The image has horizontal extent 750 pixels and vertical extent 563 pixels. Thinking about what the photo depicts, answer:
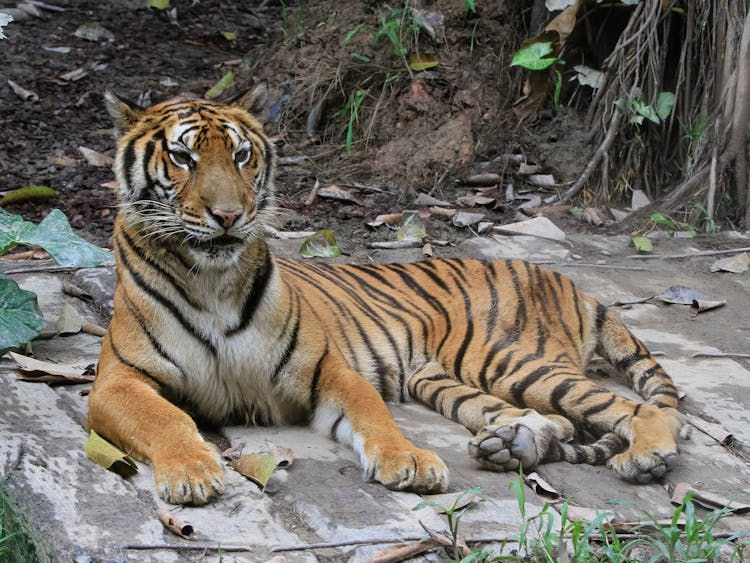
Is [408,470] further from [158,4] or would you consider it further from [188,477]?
[158,4]

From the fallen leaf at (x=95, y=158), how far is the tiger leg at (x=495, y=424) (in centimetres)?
397

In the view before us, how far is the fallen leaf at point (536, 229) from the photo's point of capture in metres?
6.27

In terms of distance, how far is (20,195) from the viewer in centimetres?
659

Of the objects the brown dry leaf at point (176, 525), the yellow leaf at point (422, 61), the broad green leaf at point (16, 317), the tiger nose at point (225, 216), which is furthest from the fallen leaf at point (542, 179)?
the brown dry leaf at point (176, 525)

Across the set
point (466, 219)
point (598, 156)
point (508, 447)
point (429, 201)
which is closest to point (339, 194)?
point (429, 201)

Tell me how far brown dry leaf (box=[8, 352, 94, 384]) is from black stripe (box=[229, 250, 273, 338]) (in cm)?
78

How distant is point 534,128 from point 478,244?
1573 millimetres

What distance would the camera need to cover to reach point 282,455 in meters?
3.35

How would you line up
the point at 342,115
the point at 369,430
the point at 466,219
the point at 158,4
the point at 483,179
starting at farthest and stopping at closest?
the point at 158,4, the point at 342,115, the point at 483,179, the point at 466,219, the point at 369,430

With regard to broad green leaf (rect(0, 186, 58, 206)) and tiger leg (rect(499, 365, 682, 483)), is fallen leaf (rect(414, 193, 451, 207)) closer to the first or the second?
broad green leaf (rect(0, 186, 58, 206))

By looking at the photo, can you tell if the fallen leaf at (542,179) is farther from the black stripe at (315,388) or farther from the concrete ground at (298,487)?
the black stripe at (315,388)

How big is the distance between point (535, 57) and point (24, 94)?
4054 mm

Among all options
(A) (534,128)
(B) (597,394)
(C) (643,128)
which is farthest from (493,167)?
(B) (597,394)

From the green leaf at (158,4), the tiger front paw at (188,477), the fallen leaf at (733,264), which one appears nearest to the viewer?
the tiger front paw at (188,477)
